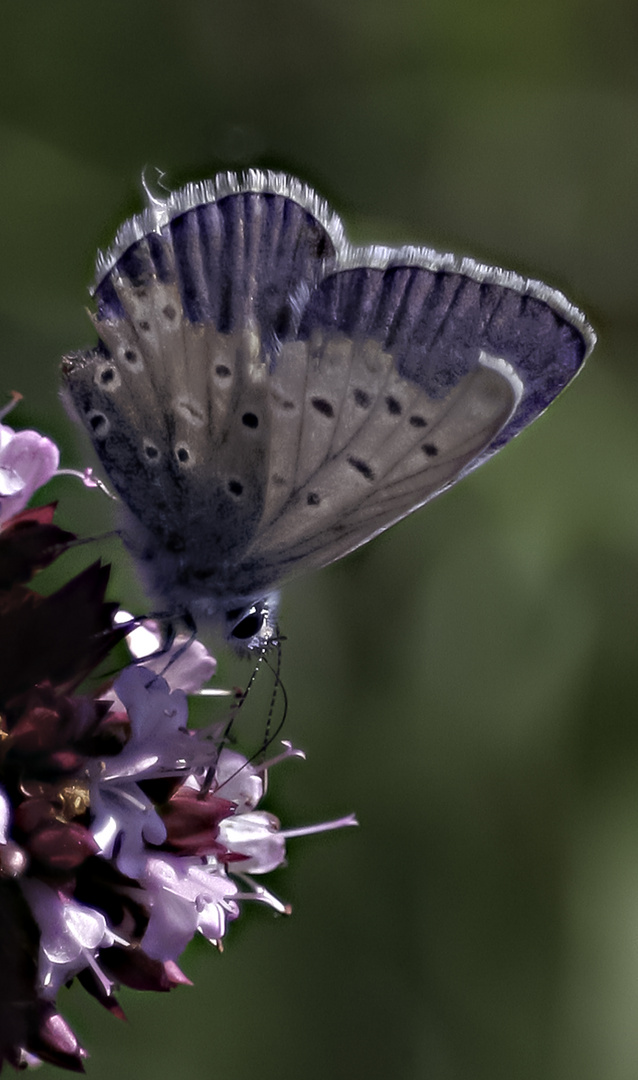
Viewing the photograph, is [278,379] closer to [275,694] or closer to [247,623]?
[247,623]

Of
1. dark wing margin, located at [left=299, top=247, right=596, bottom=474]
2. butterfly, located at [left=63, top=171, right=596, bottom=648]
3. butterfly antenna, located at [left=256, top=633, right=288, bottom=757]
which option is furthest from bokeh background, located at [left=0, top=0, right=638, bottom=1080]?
dark wing margin, located at [left=299, top=247, right=596, bottom=474]

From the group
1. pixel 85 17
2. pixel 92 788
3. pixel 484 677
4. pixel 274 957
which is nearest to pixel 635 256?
pixel 484 677

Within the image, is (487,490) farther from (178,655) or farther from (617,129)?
(178,655)

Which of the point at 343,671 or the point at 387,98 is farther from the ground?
the point at 387,98

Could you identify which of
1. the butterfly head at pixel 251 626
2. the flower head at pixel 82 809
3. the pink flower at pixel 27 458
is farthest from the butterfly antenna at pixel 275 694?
the pink flower at pixel 27 458

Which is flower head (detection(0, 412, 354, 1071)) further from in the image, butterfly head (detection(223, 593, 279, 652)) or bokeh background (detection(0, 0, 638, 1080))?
bokeh background (detection(0, 0, 638, 1080))

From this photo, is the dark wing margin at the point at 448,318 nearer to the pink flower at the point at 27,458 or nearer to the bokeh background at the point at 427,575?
the pink flower at the point at 27,458

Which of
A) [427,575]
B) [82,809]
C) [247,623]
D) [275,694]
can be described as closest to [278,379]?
[247,623]
